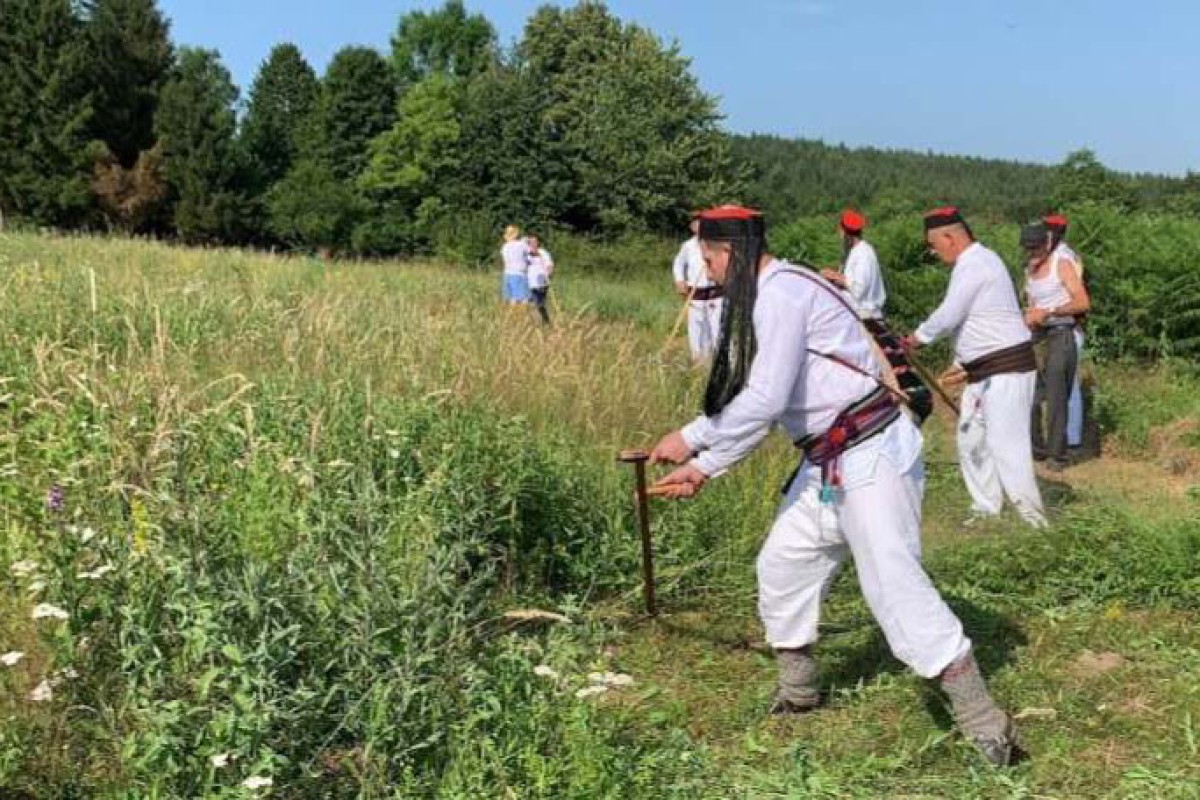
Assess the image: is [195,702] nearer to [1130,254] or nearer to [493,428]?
[493,428]

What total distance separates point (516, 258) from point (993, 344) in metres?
9.81

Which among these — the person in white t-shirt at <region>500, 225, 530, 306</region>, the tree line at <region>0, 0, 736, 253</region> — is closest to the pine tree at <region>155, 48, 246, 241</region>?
the tree line at <region>0, 0, 736, 253</region>

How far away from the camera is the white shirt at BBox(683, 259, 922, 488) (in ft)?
11.5

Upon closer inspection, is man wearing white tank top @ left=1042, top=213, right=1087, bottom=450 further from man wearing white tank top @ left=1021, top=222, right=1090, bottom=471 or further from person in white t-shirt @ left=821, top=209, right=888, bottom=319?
person in white t-shirt @ left=821, top=209, right=888, bottom=319

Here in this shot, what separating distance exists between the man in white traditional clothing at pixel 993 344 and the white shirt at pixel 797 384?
2.84 metres

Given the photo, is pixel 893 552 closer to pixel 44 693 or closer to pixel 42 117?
pixel 44 693

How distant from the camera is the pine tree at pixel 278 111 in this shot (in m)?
53.0

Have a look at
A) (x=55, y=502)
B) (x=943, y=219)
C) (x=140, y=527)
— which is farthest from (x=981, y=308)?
(x=55, y=502)

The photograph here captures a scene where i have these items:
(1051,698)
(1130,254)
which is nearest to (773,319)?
(1051,698)

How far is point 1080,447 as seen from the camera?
9453 millimetres

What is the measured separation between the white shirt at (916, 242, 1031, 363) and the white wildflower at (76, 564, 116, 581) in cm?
478

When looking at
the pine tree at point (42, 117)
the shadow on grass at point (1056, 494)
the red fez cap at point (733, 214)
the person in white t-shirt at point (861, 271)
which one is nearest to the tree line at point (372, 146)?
the pine tree at point (42, 117)

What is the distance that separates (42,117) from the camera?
4134 cm

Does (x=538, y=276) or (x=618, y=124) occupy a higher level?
(x=618, y=124)
